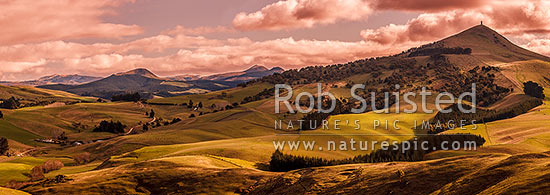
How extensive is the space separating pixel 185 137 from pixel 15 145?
63686mm

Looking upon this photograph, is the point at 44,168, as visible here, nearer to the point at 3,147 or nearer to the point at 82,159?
the point at 82,159

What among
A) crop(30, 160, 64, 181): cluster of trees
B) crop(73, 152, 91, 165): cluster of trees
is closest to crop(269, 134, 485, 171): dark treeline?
crop(30, 160, 64, 181): cluster of trees

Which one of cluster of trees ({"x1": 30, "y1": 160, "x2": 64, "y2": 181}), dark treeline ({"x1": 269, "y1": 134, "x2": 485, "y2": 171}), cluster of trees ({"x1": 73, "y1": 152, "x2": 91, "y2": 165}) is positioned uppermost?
dark treeline ({"x1": 269, "y1": 134, "x2": 485, "y2": 171})

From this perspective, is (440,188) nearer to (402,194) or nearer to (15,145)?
(402,194)

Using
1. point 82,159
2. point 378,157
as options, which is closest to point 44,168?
point 82,159

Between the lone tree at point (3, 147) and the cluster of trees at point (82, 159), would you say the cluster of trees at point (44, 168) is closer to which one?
the cluster of trees at point (82, 159)

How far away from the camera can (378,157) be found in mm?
89875

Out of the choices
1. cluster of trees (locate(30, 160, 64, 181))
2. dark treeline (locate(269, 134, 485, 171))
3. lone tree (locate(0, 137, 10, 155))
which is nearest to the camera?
dark treeline (locate(269, 134, 485, 171))

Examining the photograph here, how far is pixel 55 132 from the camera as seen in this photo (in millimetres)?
182250

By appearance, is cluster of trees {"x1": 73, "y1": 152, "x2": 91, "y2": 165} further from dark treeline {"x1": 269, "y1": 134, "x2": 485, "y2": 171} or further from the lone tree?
dark treeline {"x1": 269, "y1": 134, "x2": 485, "y2": 171}

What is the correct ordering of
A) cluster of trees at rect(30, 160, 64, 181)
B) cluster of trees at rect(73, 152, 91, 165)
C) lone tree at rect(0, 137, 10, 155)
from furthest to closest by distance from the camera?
lone tree at rect(0, 137, 10, 155) → cluster of trees at rect(73, 152, 91, 165) → cluster of trees at rect(30, 160, 64, 181)

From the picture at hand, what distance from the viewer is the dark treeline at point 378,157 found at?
62.3 m

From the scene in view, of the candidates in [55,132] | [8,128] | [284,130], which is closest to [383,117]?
[284,130]

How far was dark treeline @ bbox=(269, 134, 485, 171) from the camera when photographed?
2453 inches
